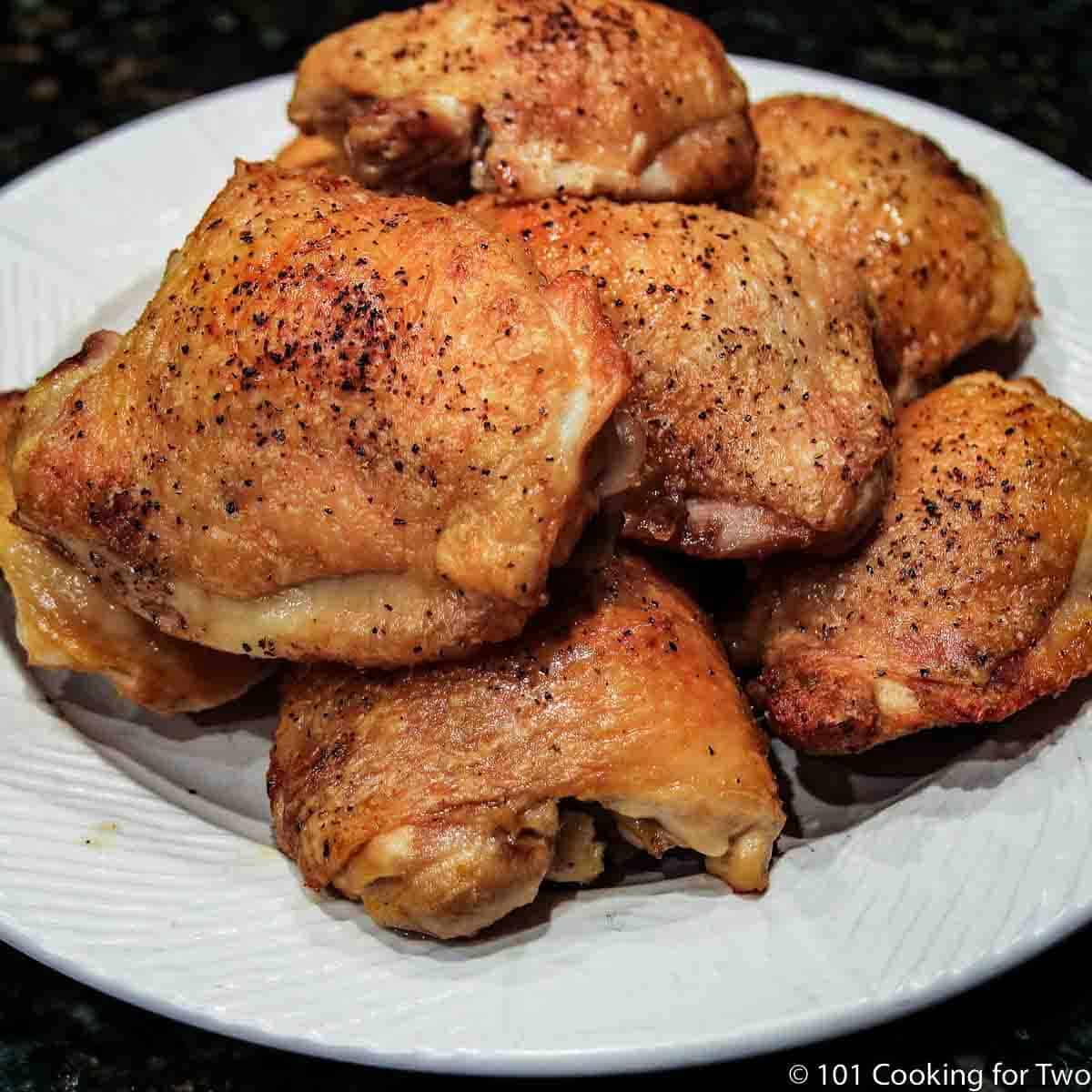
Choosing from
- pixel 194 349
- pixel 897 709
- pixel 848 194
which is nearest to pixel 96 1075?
pixel 194 349

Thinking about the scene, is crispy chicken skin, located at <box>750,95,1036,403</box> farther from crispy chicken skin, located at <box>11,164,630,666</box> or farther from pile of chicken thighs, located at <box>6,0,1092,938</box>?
crispy chicken skin, located at <box>11,164,630,666</box>

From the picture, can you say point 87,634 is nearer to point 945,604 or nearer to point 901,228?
point 945,604

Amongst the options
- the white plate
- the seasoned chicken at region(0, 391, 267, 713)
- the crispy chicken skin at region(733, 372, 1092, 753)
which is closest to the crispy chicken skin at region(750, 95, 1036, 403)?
the crispy chicken skin at region(733, 372, 1092, 753)

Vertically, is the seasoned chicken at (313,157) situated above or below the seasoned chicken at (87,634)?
above

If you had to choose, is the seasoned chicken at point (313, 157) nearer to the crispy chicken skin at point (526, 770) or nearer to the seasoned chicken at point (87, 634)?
the seasoned chicken at point (87, 634)

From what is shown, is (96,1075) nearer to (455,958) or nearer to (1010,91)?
(455,958)

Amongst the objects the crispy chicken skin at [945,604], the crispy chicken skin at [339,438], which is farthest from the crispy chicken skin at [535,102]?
the crispy chicken skin at [945,604]
